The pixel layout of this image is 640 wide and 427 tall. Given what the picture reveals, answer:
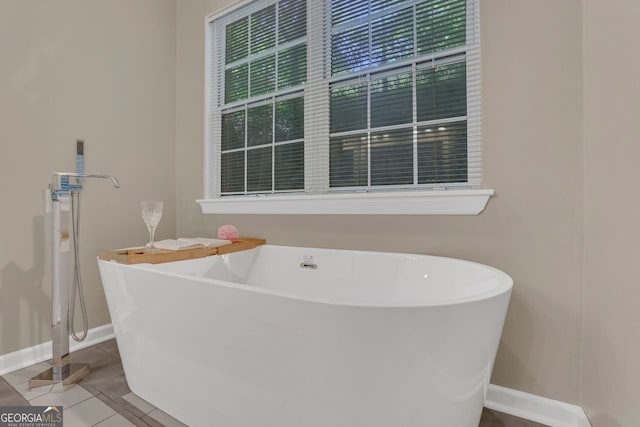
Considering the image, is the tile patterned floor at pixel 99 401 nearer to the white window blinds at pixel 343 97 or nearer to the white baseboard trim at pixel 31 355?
the white baseboard trim at pixel 31 355

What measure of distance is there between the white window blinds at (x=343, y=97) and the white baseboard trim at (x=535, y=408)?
3.12 feet

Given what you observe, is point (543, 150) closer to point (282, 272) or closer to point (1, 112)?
point (282, 272)

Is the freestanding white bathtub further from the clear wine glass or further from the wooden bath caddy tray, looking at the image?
the clear wine glass

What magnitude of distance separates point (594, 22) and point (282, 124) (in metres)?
1.68

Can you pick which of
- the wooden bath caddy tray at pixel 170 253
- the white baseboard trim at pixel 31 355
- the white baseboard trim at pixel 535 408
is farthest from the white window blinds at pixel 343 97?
the white baseboard trim at pixel 31 355

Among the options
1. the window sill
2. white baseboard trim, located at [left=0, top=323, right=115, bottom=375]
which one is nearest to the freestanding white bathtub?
the window sill

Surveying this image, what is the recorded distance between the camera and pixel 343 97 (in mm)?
1963

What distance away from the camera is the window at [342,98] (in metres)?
1.58

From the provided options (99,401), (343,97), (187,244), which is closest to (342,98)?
(343,97)

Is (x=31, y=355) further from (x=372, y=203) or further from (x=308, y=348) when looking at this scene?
(x=372, y=203)

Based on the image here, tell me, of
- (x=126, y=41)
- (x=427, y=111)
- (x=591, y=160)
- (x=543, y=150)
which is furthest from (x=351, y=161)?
(x=126, y=41)

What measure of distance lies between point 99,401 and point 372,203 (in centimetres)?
161

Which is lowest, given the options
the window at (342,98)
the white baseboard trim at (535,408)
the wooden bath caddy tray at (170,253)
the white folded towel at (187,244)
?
the white baseboard trim at (535,408)

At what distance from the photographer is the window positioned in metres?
1.58
